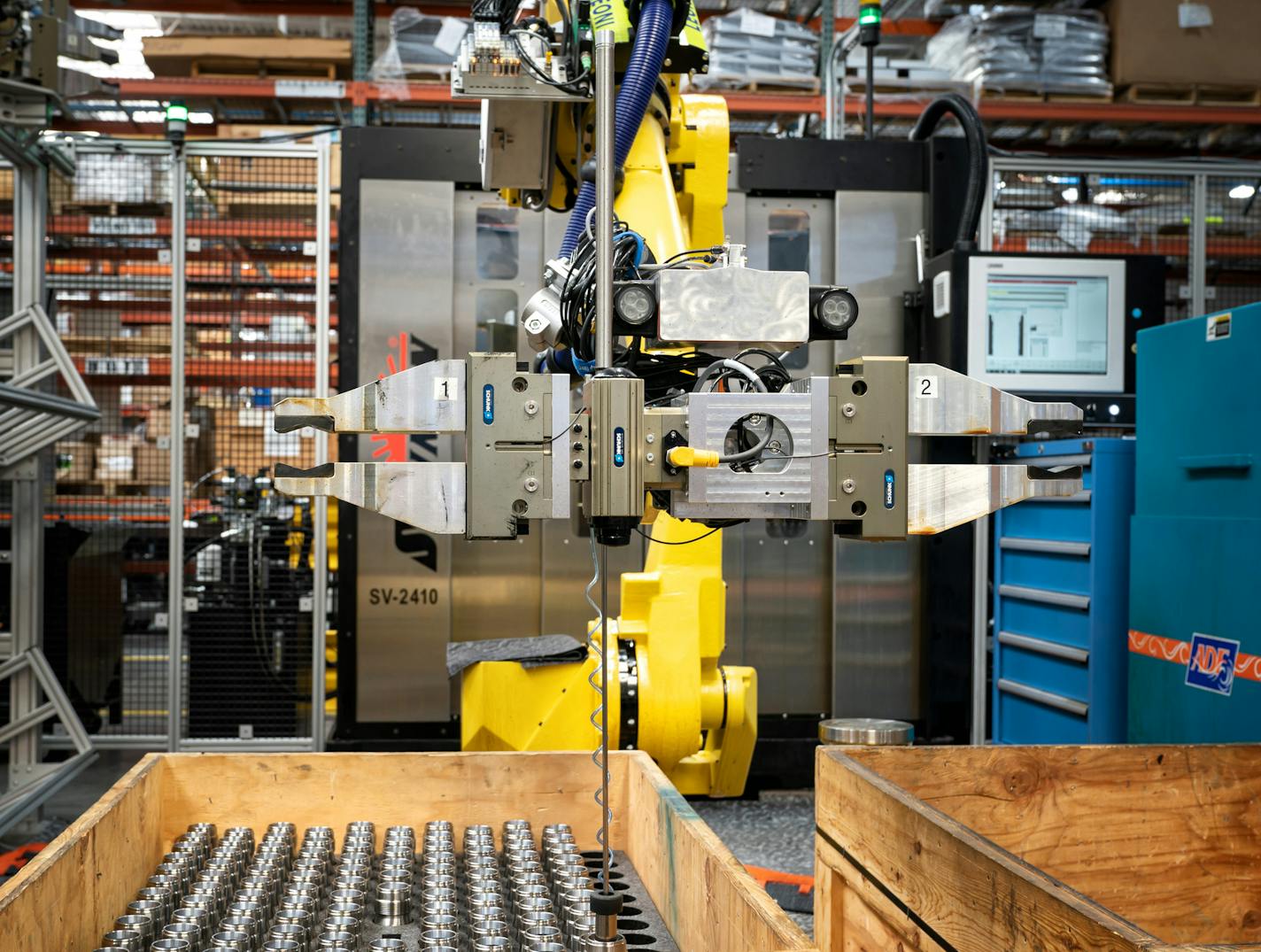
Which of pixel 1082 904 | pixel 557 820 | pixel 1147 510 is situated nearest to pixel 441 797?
pixel 557 820

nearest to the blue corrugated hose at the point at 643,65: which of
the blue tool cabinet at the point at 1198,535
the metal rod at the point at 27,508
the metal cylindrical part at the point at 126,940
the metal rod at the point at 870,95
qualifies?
the metal cylindrical part at the point at 126,940

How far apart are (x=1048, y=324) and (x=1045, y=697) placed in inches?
55.5

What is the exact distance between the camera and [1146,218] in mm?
6656

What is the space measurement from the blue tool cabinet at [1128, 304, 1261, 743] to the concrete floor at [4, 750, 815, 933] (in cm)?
117

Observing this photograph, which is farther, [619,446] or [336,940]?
[336,940]

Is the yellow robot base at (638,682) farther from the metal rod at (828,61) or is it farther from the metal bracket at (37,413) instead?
the metal rod at (828,61)

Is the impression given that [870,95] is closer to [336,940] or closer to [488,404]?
[488,404]

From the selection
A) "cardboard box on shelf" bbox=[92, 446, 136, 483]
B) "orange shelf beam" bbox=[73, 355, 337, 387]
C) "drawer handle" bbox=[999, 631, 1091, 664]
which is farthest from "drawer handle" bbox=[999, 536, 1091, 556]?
"cardboard box on shelf" bbox=[92, 446, 136, 483]

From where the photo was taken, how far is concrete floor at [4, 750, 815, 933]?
3.72 meters

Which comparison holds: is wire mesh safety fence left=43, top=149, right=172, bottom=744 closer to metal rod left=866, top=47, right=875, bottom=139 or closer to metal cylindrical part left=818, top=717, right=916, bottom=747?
metal rod left=866, top=47, right=875, bottom=139

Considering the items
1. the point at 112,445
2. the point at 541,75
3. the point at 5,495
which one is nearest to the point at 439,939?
the point at 541,75

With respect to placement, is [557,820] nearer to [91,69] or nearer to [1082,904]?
[1082,904]

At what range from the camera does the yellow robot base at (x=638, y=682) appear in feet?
8.93

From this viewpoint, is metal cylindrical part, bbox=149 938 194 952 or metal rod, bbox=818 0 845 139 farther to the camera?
metal rod, bbox=818 0 845 139
